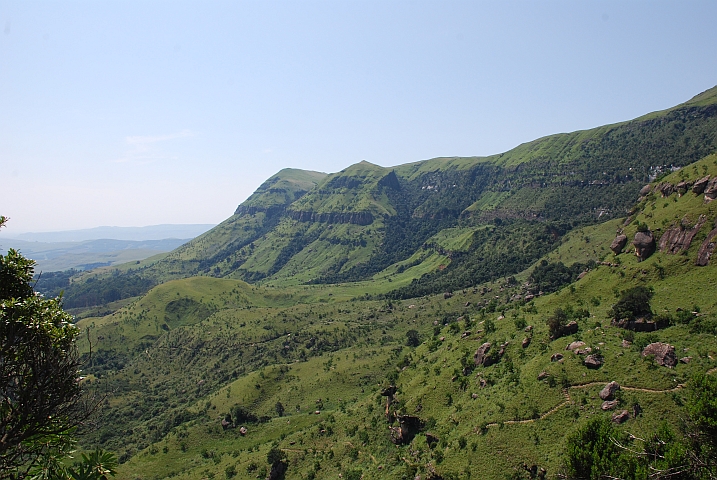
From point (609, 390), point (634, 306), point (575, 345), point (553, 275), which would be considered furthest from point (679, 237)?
point (553, 275)

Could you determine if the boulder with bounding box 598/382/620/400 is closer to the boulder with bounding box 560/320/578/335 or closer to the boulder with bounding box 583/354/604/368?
the boulder with bounding box 583/354/604/368

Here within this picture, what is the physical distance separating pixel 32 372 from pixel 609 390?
2253 inches

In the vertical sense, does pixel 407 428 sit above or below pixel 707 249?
below

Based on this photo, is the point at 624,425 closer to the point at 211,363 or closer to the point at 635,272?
the point at 635,272

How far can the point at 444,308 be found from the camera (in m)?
184

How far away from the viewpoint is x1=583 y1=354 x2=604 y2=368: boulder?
55.1 meters

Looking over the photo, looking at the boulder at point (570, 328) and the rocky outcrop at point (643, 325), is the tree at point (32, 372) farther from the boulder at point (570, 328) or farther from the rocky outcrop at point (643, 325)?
the rocky outcrop at point (643, 325)

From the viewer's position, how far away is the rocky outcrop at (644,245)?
253 ft

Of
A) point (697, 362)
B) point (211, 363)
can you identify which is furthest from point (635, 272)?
point (211, 363)

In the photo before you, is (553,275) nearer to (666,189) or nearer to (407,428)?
(666,189)

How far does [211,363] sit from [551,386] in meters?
150

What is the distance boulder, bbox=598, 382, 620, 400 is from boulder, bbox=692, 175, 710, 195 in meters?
52.9

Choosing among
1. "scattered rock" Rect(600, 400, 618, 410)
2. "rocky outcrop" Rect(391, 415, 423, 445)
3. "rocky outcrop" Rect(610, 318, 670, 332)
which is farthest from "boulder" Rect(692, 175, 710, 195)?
"rocky outcrop" Rect(391, 415, 423, 445)

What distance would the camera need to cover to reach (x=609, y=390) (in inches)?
1954
